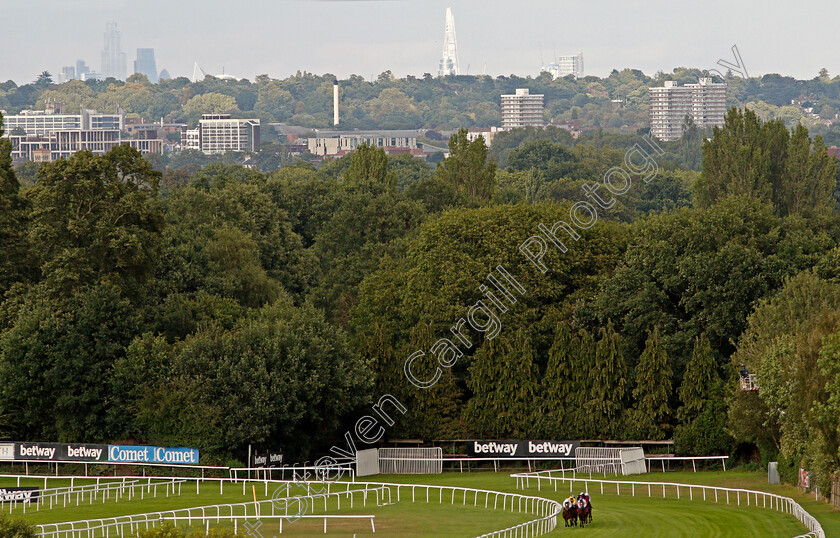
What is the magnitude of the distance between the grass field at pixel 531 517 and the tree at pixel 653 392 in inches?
362

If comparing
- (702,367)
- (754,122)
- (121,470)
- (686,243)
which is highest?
(754,122)

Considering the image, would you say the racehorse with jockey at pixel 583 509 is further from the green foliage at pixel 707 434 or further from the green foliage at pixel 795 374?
the green foliage at pixel 707 434

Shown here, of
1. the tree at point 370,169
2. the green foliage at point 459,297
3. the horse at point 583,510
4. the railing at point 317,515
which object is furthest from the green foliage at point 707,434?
the tree at point 370,169

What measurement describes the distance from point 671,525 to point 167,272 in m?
43.3

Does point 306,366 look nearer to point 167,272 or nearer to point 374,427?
point 374,427

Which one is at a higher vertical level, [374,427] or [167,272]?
[167,272]

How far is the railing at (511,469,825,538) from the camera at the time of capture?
130ft

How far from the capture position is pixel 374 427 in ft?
214

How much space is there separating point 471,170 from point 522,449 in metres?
52.7

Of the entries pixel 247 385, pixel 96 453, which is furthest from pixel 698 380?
pixel 96 453

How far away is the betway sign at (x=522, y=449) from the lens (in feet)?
196

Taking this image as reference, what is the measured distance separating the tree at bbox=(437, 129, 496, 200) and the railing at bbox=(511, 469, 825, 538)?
5533 centimetres

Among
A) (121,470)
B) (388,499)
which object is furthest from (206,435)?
(388,499)

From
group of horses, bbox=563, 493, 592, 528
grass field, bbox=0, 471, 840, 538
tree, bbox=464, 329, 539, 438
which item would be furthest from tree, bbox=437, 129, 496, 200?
group of horses, bbox=563, 493, 592, 528
